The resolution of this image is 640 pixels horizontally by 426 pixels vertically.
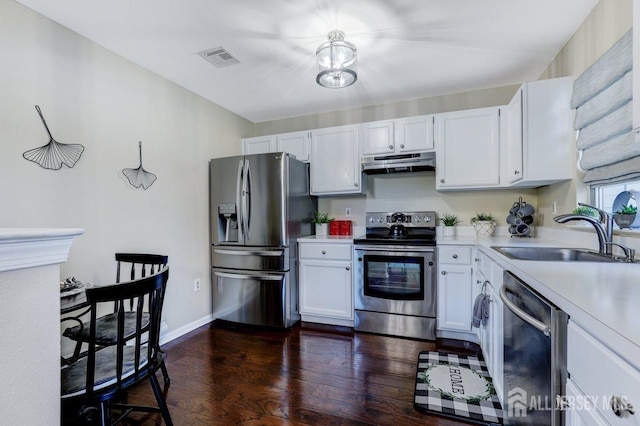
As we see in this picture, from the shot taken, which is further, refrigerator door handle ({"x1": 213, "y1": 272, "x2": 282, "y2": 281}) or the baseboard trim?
refrigerator door handle ({"x1": 213, "y1": 272, "x2": 282, "y2": 281})

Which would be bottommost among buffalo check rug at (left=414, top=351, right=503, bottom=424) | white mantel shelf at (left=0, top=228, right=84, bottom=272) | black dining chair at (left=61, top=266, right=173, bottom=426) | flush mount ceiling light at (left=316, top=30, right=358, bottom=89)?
buffalo check rug at (left=414, top=351, right=503, bottom=424)

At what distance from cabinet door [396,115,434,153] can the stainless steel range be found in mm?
939

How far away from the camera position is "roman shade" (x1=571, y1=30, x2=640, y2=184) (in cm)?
146

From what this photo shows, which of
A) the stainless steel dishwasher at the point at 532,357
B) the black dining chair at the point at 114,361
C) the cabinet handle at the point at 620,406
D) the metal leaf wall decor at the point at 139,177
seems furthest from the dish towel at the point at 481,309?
the metal leaf wall decor at the point at 139,177

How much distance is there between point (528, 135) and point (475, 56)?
0.81m

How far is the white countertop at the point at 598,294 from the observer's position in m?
0.63

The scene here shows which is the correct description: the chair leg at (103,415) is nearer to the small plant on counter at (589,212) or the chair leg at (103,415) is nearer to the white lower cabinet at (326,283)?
the white lower cabinet at (326,283)

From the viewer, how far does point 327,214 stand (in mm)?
3617

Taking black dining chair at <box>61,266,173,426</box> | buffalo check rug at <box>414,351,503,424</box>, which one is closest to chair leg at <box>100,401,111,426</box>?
black dining chair at <box>61,266,173,426</box>

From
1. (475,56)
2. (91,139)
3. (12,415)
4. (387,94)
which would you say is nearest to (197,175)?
(91,139)

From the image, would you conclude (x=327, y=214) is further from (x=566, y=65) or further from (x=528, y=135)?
(x=566, y=65)

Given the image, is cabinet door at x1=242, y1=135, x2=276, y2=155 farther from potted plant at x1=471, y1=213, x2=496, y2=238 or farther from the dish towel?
the dish towel

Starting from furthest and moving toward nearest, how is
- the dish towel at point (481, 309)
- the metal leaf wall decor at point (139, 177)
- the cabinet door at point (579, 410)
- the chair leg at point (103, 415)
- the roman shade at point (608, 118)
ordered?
1. the metal leaf wall decor at point (139, 177)
2. the dish towel at point (481, 309)
3. the roman shade at point (608, 118)
4. the chair leg at point (103, 415)
5. the cabinet door at point (579, 410)

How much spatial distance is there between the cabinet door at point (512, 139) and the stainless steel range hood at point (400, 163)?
61 centimetres
